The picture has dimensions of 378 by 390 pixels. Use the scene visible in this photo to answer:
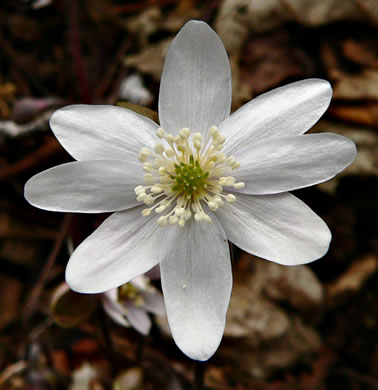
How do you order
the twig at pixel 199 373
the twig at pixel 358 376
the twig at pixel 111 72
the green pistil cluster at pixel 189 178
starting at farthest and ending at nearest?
the twig at pixel 111 72 → the twig at pixel 358 376 → the twig at pixel 199 373 → the green pistil cluster at pixel 189 178

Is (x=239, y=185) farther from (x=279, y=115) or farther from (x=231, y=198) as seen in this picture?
(x=279, y=115)

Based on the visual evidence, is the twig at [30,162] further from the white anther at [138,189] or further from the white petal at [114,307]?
the white anther at [138,189]

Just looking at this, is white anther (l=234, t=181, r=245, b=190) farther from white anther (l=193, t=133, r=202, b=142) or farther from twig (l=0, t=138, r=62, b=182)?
twig (l=0, t=138, r=62, b=182)

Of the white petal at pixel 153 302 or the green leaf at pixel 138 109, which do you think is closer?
→ the green leaf at pixel 138 109

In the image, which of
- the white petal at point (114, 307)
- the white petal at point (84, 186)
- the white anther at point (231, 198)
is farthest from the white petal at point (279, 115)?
the white petal at point (114, 307)

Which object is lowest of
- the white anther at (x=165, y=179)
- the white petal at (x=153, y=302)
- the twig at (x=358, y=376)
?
the twig at (x=358, y=376)

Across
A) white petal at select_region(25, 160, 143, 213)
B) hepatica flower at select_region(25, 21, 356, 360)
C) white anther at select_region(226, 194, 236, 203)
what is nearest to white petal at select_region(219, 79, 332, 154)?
hepatica flower at select_region(25, 21, 356, 360)

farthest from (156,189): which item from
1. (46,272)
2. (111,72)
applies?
(111,72)
